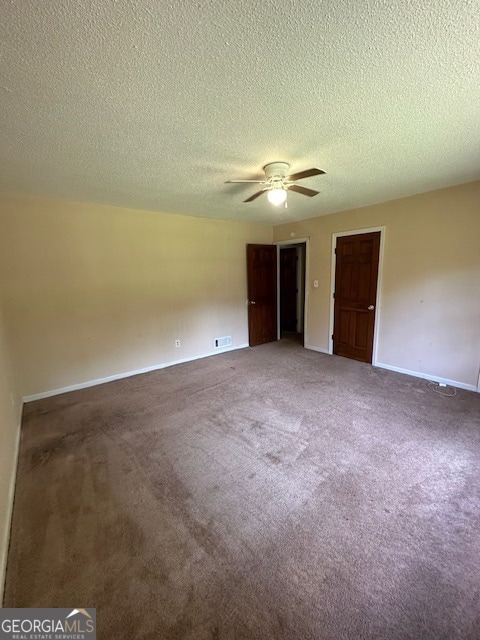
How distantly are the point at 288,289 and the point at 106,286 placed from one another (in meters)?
4.28

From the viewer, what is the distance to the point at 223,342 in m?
5.17

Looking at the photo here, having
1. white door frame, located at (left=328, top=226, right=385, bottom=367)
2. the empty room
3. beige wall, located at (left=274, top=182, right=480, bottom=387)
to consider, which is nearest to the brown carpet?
the empty room

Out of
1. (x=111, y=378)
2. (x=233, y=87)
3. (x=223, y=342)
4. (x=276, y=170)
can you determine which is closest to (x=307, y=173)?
(x=276, y=170)

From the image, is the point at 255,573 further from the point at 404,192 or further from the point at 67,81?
the point at 404,192

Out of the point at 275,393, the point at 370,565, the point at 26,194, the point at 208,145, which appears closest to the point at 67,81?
the point at 208,145

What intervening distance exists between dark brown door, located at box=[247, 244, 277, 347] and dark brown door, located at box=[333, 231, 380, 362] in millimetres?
1413

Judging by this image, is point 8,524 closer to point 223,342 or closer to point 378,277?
point 223,342

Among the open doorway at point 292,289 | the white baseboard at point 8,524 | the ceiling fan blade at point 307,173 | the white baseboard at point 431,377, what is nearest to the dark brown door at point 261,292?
the open doorway at point 292,289

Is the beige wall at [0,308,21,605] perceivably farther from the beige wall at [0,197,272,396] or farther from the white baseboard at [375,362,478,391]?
the white baseboard at [375,362,478,391]

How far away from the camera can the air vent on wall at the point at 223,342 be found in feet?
16.7

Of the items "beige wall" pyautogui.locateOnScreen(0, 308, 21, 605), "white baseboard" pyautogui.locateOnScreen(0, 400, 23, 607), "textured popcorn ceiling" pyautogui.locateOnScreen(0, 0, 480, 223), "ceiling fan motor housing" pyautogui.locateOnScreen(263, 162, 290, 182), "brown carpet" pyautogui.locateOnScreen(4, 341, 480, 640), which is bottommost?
"brown carpet" pyautogui.locateOnScreen(4, 341, 480, 640)

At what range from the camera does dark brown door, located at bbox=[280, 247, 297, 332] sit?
21.5 ft

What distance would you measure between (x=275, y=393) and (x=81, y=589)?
247 centimetres

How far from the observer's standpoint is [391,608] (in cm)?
123
